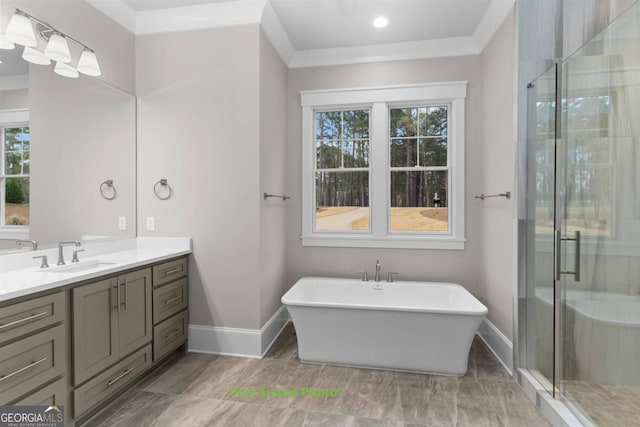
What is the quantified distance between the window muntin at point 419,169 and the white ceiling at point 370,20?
695mm

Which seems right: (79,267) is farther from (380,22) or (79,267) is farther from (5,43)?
(380,22)

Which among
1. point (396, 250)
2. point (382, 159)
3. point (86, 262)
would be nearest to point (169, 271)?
point (86, 262)

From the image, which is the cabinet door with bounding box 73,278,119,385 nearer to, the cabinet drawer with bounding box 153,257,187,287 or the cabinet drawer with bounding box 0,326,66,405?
the cabinet drawer with bounding box 0,326,66,405

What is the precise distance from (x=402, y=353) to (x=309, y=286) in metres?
1.07

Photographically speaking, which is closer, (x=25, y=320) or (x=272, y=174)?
(x=25, y=320)

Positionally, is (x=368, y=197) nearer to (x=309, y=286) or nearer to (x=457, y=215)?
(x=457, y=215)

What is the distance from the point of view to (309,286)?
3.05 m

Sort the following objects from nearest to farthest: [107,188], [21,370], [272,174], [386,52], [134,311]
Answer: [21,370], [134,311], [107,188], [272,174], [386,52]

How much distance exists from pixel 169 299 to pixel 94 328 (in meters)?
0.66

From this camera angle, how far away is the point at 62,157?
216cm

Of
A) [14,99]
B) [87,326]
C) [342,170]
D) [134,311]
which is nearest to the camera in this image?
[87,326]

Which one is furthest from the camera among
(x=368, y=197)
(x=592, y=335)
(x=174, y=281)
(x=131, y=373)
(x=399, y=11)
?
(x=368, y=197)

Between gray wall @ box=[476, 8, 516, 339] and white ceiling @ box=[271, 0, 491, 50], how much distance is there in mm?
367

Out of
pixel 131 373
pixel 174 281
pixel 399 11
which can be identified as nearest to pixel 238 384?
pixel 131 373
